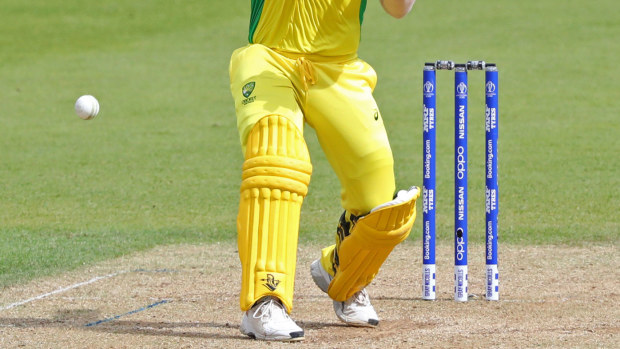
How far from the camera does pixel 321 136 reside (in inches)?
218

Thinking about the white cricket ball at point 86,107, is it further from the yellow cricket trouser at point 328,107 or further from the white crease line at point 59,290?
the yellow cricket trouser at point 328,107

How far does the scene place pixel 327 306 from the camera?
6.53 m

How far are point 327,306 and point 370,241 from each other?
1074 mm

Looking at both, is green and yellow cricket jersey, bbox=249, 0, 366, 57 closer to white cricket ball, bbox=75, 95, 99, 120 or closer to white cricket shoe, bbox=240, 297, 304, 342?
white cricket shoe, bbox=240, 297, 304, 342

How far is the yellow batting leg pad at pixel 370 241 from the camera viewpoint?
546cm

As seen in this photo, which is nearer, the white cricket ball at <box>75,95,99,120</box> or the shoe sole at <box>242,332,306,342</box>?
the shoe sole at <box>242,332,306,342</box>

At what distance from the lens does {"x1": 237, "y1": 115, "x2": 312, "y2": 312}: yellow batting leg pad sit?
17.2ft

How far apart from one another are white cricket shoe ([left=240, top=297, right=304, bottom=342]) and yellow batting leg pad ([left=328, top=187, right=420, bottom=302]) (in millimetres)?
575

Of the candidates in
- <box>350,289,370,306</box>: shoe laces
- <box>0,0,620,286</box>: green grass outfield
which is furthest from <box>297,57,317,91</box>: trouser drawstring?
<box>0,0,620,286</box>: green grass outfield

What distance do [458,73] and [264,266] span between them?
6.17 ft

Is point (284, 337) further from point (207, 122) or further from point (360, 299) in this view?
point (207, 122)

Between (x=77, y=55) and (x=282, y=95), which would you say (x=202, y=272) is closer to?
(x=282, y=95)

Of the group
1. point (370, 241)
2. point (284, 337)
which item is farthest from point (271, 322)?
point (370, 241)

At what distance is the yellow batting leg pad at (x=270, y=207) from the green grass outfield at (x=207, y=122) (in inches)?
104
